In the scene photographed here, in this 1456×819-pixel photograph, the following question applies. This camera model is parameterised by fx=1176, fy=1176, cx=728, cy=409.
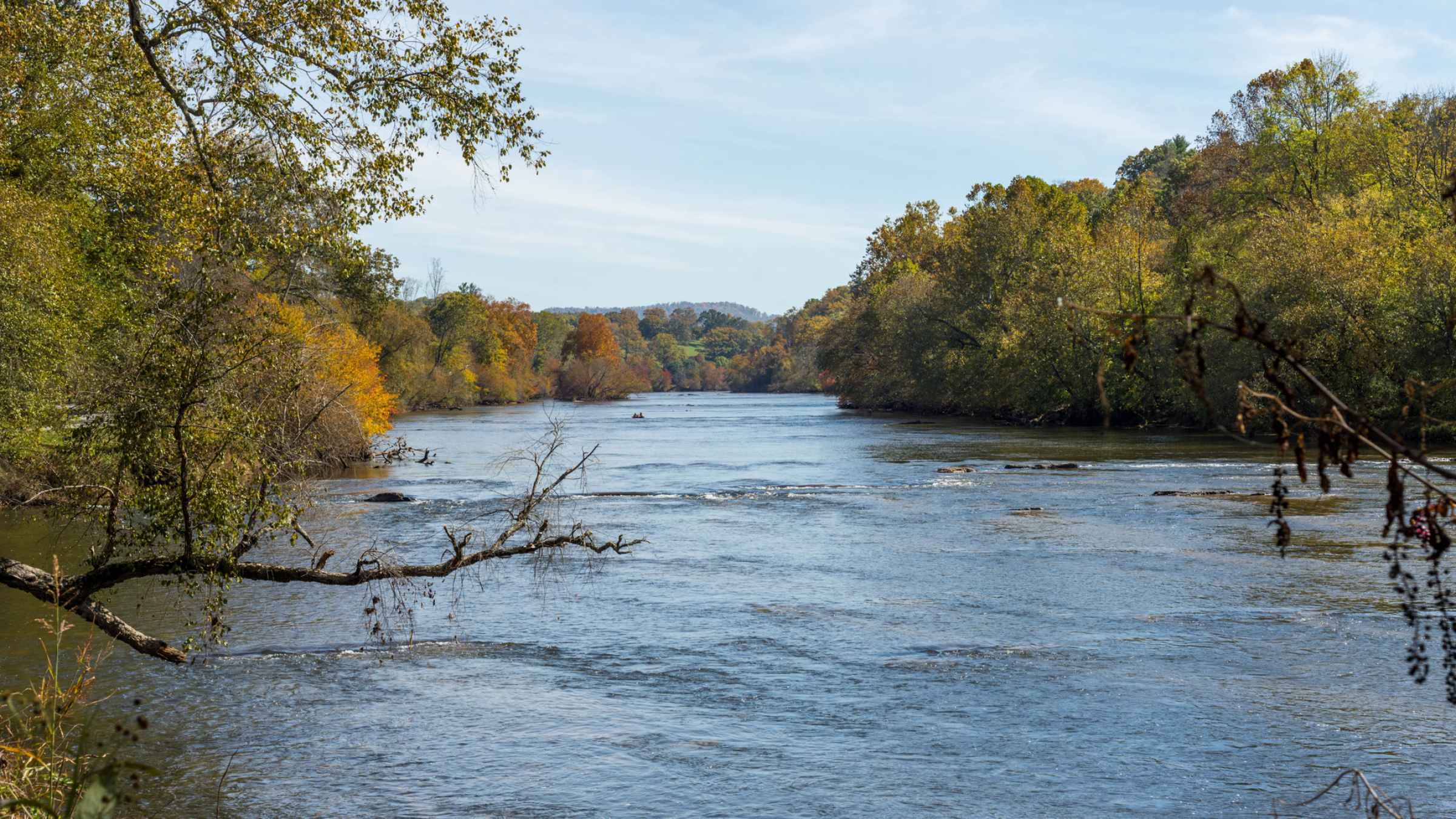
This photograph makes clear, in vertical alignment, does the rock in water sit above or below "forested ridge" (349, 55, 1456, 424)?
below

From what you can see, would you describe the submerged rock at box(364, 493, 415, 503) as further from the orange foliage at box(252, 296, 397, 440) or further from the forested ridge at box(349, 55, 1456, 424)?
the forested ridge at box(349, 55, 1456, 424)

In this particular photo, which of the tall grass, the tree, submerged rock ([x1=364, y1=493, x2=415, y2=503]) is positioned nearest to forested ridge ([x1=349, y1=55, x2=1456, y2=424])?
the tall grass

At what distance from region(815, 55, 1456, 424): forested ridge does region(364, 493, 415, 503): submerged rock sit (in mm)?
17766

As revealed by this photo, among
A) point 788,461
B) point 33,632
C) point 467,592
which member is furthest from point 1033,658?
point 788,461

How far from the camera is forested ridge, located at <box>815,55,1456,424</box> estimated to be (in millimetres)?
40906

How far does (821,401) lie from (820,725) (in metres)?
111

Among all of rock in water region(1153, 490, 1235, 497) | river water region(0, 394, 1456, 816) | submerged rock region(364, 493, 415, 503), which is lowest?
river water region(0, 394, 1456, 816)

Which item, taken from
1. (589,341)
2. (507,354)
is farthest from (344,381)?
(589,341)

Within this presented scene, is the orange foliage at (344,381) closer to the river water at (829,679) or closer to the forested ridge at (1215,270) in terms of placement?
the river water at (829,679)

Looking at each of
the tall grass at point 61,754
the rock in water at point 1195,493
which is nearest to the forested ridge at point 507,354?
the rock in water at point 1195,493

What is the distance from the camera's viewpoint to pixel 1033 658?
14656 mm

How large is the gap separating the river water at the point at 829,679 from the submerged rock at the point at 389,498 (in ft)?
11.0

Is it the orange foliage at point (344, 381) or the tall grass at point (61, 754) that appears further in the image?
the orange foliage at point (344, 381)

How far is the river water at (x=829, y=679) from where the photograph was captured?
10508 millimetres
